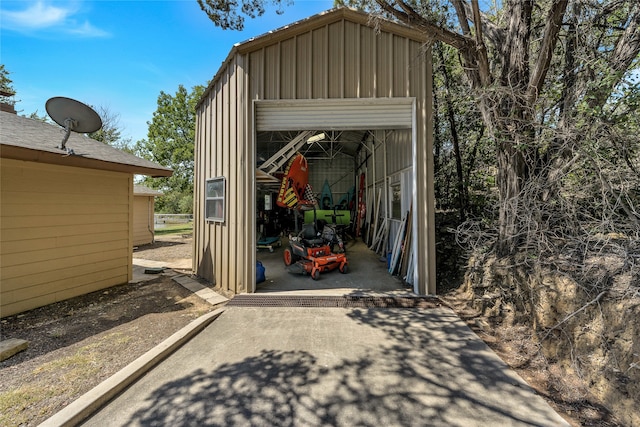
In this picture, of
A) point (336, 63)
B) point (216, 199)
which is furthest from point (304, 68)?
point (216, 199)

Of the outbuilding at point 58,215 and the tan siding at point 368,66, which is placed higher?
the tan siding at point 368,66

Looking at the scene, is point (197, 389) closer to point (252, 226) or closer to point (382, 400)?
point (382, 400)

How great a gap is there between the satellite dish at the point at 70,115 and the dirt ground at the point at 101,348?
2.61 m

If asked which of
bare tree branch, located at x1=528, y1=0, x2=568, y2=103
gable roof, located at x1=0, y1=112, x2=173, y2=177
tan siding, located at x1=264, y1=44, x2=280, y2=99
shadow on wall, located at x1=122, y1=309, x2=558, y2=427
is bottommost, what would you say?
shadow on wall, located at x1=122, y1=309, x2=558, y2=427

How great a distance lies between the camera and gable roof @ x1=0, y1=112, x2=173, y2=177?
11.3 ft

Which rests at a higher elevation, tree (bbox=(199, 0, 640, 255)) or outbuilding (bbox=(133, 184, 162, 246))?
tree (bbox=(199, 0, 640, 255))

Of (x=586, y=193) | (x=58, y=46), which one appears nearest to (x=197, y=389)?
(x=586, y=193)

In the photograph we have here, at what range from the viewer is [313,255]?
5.38 metres

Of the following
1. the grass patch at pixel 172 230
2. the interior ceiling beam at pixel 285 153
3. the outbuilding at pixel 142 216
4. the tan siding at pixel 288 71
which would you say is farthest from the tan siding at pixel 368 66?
the grass patch at pixel 172 230

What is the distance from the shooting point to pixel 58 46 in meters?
6.82

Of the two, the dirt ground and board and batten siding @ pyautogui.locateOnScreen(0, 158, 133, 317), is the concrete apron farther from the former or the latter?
board and batten siding @ pyautogui.locateOnScreen(0, 158, 133, 317)

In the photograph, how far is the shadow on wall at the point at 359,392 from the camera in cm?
185

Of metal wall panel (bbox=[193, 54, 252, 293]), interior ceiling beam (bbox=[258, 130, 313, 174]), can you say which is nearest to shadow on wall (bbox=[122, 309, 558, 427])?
metal wall panel (bbox=[193, 54, 252, 293])

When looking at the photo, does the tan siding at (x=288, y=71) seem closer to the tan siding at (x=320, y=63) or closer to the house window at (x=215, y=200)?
the tan siding at (x=320, y=63)
